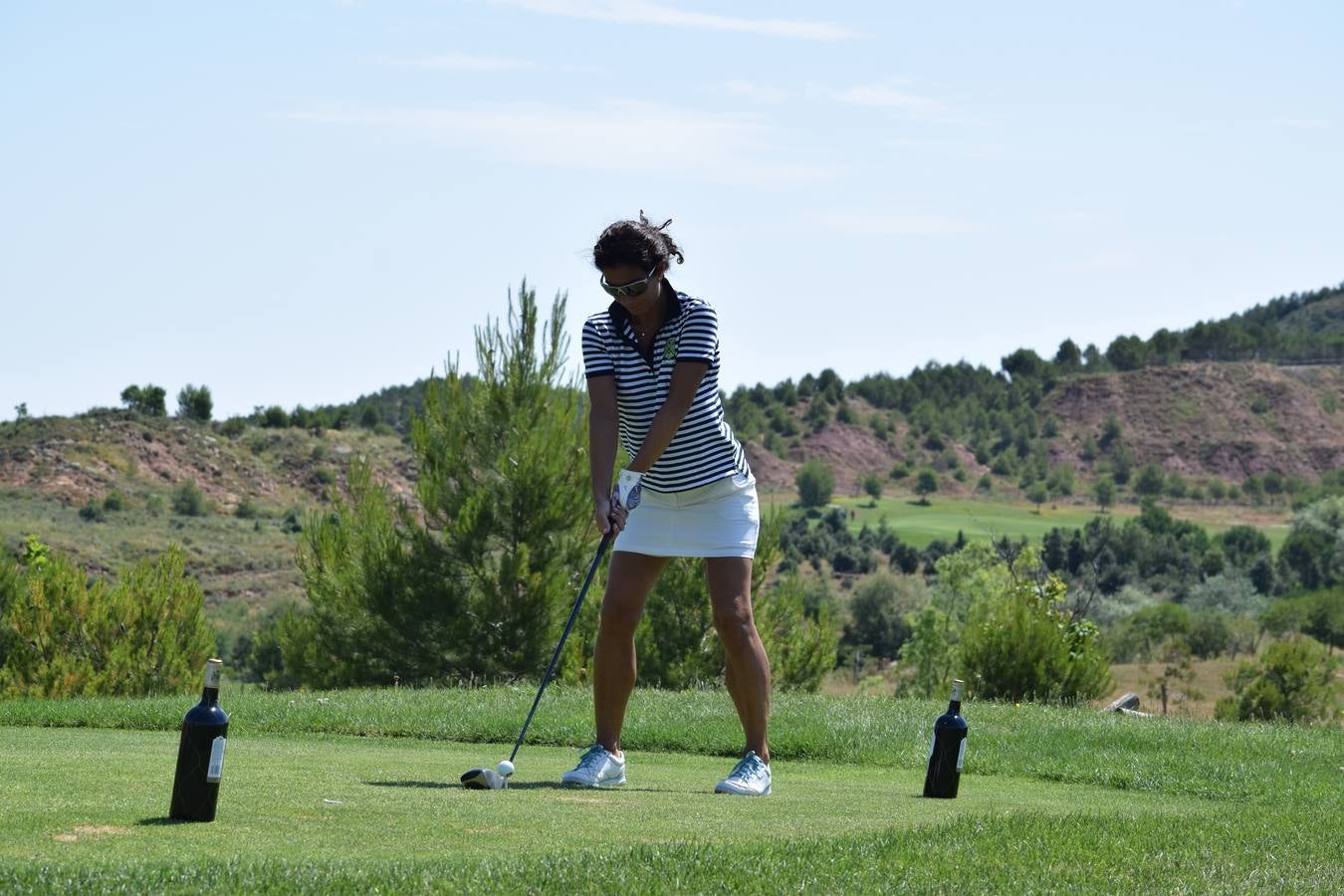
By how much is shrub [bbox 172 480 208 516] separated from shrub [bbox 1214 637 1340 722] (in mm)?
43475

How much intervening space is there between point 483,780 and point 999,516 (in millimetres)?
107859

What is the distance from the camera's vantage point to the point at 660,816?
527 cm

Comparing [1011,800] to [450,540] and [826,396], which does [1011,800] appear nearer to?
[450,540]

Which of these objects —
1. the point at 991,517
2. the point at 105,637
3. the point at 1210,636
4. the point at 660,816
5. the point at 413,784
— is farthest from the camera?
the point at 991,517

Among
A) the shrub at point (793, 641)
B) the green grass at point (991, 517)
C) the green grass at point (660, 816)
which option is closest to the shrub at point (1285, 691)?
the shrub at point (793, 641)

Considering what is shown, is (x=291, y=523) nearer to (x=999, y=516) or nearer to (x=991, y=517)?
(x=991, y=517)

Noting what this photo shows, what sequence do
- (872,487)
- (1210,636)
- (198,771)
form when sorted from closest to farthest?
(198,771)
(1210,636)
(872,487)

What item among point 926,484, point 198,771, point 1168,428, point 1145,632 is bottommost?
point 198,771

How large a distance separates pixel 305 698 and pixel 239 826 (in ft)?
21.3

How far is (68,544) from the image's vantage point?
51438 mm

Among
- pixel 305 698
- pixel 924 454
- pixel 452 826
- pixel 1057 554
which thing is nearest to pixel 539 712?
pixel 305 698

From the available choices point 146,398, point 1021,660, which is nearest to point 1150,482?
point 146,398

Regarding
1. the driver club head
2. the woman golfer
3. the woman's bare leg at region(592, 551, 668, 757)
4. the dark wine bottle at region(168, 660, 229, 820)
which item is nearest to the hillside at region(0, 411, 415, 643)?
the woman's bare leg at region(592, 551, 668, 757)

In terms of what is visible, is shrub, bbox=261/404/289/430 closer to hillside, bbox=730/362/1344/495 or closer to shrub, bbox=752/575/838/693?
hillside, bbox=730/362/1344/495
